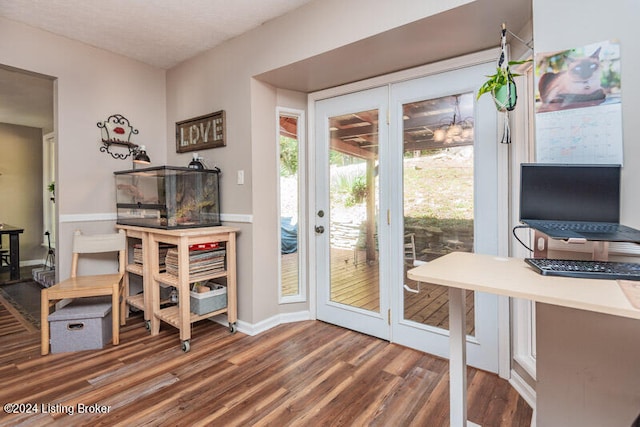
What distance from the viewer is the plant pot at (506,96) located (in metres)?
1.43

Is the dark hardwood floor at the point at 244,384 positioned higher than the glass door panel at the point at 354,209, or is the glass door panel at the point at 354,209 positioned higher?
the glass door panel at the point at 354,209

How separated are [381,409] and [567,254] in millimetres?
1158

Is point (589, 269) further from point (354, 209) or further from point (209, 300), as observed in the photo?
point (209, 300)

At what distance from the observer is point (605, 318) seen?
1.17 metres

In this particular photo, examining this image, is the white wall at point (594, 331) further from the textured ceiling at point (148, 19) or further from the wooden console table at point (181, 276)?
the wooden console table at point (181, 276)

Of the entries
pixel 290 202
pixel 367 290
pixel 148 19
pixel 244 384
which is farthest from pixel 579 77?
pixel 148 19

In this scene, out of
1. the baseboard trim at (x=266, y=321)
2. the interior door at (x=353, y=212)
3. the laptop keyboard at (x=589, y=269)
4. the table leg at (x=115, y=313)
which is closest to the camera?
the laptop keyboard at (x=589, y=269)

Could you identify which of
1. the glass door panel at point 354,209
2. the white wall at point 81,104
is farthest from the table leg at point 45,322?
the glass door panel at point 354,209

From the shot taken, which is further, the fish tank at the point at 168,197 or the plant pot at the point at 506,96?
the fish tank at the point at 168,197

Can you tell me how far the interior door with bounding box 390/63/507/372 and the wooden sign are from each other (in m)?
1.48

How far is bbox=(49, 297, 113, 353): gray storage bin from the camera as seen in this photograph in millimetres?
2189

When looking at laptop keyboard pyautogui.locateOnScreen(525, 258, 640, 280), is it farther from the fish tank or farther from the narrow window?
the fish tank

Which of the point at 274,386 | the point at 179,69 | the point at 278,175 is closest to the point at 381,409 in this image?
the point at 274,386

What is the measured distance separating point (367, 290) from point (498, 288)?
1651 mm
